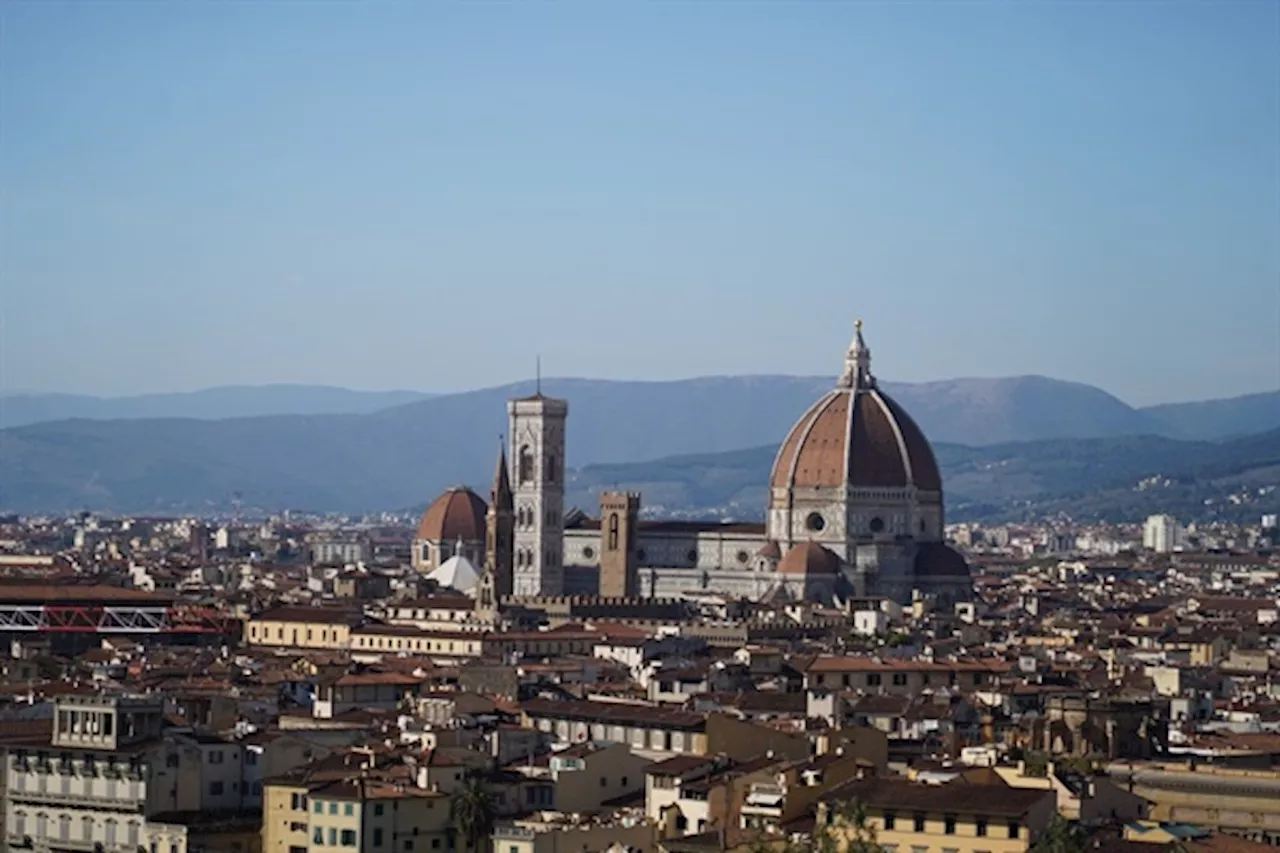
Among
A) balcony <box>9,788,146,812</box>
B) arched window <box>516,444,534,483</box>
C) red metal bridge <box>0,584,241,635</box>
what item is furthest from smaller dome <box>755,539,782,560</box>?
balcony <box>9,788,146,812</box>

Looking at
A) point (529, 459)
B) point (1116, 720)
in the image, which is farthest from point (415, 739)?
point (529, 459)

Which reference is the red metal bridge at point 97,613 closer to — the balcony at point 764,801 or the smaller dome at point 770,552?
the smaller dome at point 770,552

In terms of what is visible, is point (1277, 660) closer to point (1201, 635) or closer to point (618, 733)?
point (1201, 635)

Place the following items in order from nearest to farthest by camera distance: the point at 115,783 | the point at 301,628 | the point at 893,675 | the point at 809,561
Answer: the point at 115,783 < the point at 893,675 < the point at 301,628 < the point at 809,561

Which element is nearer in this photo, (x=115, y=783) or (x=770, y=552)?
(x=115, y=783)

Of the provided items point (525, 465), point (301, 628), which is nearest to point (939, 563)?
point (525, 465)

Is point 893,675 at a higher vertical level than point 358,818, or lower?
higher

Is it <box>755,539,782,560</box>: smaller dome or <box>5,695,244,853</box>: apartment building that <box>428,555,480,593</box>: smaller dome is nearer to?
<box>755,539,782,560</box>: smaller dome

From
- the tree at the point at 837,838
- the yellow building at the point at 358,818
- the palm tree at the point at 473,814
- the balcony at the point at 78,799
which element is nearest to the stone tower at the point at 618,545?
the balcony at the point at 78,799

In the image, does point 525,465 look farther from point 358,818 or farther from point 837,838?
point 837,838
